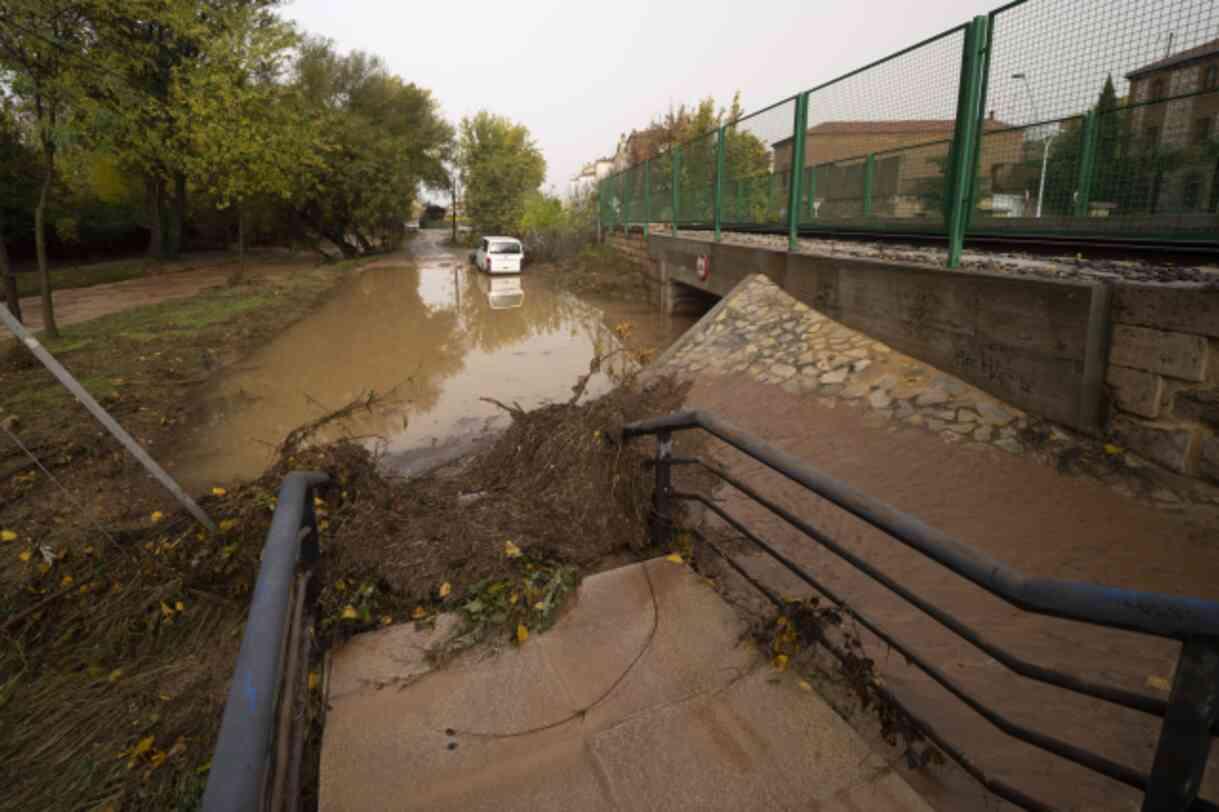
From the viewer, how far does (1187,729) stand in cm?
130

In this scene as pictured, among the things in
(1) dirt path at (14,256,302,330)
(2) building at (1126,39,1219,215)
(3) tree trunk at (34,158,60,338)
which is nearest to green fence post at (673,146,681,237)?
(2) building at (1126,39,1219,215)

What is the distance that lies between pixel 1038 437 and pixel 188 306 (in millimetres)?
19001

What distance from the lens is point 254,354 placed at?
518 inches

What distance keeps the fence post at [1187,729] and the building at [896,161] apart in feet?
19.4

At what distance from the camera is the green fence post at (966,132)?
595 cm

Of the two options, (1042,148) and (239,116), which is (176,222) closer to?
(239,116)

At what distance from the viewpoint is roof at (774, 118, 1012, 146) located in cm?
643

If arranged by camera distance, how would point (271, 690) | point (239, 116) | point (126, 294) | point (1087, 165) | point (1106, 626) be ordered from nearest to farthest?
point (271, 690) < point (1106, 626) < point (1087, 165) < point (239, 116) < point (126, 294)

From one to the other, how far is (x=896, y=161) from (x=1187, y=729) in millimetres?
8361

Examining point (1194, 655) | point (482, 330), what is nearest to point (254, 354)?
point (482, 330)

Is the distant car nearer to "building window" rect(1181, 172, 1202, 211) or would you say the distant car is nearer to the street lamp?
the street lamp

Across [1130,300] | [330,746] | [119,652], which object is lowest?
[119,652]

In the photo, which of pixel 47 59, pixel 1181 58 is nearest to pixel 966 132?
pixel 1181 58

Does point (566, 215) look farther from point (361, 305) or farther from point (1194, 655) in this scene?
point (1194, 655)
